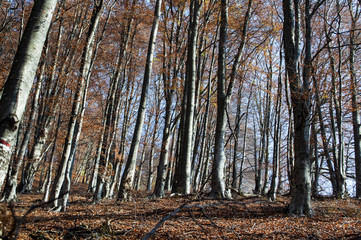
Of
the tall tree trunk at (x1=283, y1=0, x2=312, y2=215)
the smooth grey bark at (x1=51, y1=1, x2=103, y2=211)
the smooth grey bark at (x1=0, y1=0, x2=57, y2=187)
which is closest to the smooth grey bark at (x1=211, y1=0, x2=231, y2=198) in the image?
the tall tree trunk at (x1=283, y1=0, x2=312, y2=215)

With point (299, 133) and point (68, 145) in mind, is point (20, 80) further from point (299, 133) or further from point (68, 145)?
point (299, 133)

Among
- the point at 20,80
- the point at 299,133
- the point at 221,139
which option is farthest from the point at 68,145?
the point at 299,133

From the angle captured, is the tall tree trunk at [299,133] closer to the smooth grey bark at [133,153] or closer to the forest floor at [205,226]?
the forest floor at [205,226]

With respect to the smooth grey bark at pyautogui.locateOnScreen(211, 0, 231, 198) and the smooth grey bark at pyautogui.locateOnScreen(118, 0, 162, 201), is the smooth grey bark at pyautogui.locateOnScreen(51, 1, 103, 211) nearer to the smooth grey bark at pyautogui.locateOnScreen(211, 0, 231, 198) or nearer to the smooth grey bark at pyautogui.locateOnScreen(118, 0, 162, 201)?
the smooth grey bark at pyautogui.locateOnScreen(118, 0, 162, 201)

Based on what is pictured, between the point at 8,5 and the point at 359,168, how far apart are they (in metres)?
18.1

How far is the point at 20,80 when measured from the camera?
8.54 feet

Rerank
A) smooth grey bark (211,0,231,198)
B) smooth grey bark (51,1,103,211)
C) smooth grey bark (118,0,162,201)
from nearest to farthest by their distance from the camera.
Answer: smooth grey bark (51,1,103,211), smooth grey bark (211,0,231,198), smooth grey bark (118,0,162,201)

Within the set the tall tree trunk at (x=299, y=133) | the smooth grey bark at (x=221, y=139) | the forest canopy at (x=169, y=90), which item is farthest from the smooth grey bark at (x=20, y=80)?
the smooth grey bark at (x=221, y=139)

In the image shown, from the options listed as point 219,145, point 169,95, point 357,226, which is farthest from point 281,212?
point 169,95

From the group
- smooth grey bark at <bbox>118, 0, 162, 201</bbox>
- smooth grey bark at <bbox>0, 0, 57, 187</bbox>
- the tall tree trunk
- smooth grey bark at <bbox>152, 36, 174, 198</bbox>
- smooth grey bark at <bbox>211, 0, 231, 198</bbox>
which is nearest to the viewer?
smooth grey bark at <bbox>0, 0, 57, 187</bbox>

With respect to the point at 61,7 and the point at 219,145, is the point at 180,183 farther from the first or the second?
the point at 61,7

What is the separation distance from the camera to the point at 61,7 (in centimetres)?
946

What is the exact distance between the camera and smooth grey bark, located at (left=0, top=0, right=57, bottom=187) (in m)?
2.45

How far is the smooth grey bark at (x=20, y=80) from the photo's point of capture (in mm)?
2453
